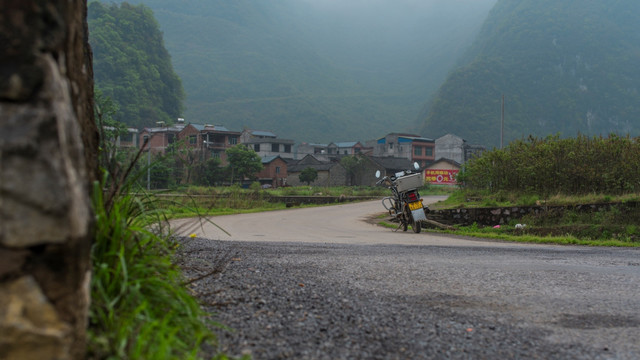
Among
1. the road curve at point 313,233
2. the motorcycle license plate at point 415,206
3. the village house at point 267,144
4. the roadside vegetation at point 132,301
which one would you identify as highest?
the village house at point 267,144

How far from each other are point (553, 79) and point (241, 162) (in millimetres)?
68543

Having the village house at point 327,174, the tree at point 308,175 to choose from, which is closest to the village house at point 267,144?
the village house at point 327,174

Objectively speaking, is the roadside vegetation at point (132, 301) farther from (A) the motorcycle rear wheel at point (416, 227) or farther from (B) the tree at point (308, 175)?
(B) the tree at point (308, 175)

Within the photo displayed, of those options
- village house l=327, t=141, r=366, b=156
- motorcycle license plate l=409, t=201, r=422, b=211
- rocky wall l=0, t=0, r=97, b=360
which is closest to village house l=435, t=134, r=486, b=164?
village house l=327, t=141, r=366, b=156

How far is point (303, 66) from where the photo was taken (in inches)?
6299

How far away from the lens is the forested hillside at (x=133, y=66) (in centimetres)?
7969

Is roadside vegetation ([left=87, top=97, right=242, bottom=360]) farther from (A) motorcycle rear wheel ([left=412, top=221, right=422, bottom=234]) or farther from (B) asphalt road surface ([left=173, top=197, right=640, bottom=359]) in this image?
(A) motorcycle rear wheel ([left=412, top=221, right=422, bottom=234])

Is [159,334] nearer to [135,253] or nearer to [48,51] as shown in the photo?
[135,253]

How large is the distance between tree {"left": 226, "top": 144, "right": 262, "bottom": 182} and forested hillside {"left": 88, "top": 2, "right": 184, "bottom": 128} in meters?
25.5

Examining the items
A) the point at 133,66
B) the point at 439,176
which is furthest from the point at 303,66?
the point at 439,176

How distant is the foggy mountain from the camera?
12212 centimetres

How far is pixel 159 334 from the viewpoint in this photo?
2244 millimetres

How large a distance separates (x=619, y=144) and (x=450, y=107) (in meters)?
84.3

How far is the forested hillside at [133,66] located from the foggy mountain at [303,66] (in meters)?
20.7
